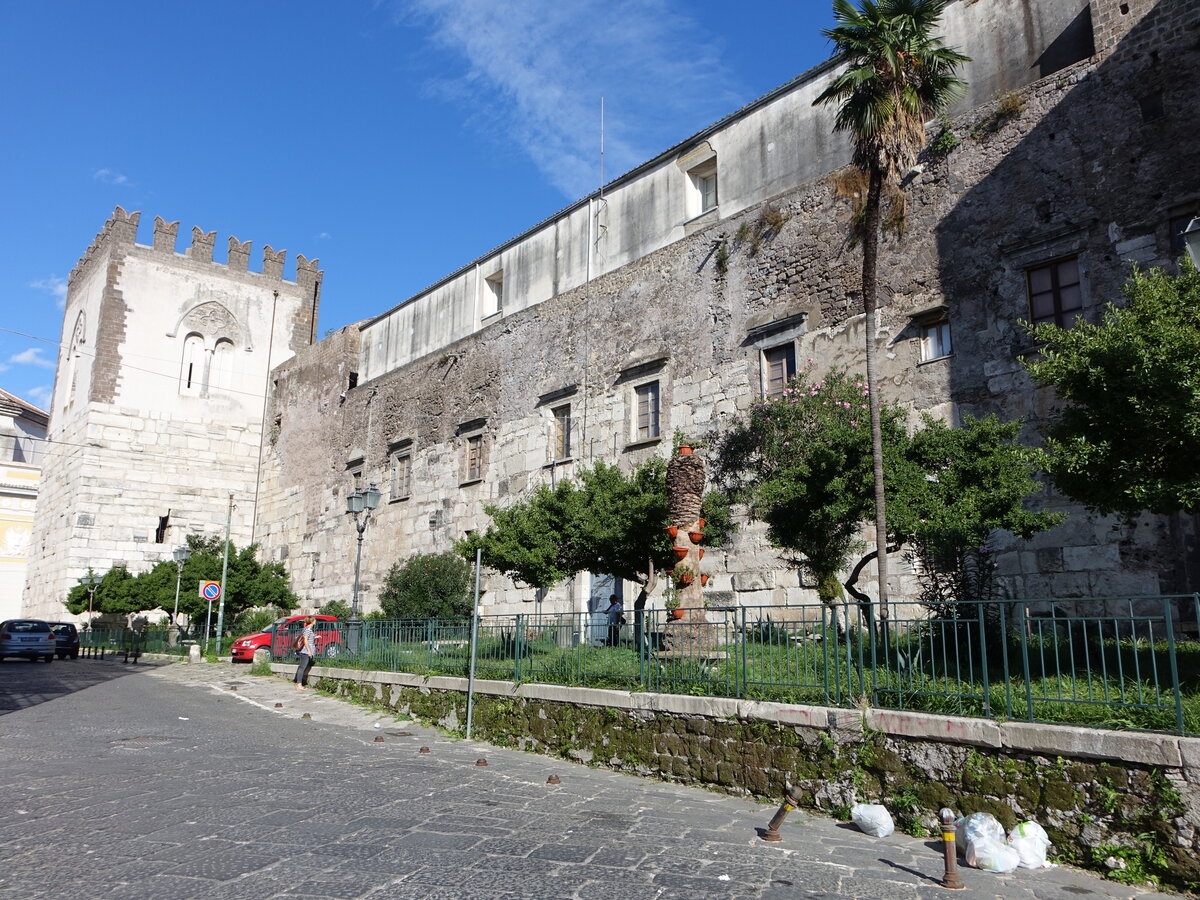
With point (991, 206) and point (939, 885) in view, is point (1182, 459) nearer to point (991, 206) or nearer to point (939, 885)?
point (939, 885)

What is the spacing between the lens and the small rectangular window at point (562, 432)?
2078 cm

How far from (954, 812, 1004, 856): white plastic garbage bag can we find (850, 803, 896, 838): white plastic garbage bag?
571 mm

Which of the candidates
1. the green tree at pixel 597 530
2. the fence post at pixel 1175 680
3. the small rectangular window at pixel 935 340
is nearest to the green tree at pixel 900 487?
the small rectangular window at pixel 935 340

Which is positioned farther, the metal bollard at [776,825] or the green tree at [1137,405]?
the green tree at [1137,405]

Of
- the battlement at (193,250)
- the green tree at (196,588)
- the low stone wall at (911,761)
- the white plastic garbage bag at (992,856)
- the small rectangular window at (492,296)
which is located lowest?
the white plastic garbage bag at (992,856)

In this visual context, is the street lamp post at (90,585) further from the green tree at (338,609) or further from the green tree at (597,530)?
the green tree at (597,530)

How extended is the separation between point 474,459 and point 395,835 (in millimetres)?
17981

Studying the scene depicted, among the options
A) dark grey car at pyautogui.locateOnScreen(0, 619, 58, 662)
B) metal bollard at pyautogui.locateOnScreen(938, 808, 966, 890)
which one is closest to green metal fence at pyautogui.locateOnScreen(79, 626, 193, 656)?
dark grey car at pyautogui.locateOnScreen(0, 619, 58, 662)

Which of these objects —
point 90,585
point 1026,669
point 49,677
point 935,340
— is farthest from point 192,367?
point 1026,669

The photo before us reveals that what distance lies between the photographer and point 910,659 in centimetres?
719

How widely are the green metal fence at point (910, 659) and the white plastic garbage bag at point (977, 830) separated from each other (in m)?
0.74

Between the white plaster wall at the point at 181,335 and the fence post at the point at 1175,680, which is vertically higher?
the white plaster wall at the point at 181,335

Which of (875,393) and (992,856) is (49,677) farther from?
(992,856)

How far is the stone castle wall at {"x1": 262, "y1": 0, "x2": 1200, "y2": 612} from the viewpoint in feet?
39.9
